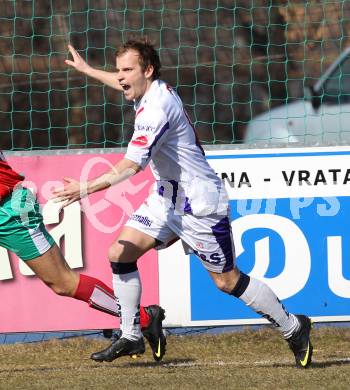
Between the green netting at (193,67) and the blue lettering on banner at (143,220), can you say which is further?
the green netting at (193,67)

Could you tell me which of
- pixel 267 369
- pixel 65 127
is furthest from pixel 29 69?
pixel 267 369

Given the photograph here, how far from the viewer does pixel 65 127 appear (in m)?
9.71

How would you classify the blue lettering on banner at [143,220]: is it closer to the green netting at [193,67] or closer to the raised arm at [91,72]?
the raised arm at [91,72]

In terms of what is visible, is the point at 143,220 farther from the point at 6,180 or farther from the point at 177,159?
the point at 6,180

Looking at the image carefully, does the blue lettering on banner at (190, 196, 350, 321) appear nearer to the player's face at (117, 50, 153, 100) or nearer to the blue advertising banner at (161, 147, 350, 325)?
the blue advertising banner at (161, 147, 350, 325)

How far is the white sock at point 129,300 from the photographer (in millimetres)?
7281

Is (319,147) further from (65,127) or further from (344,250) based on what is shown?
(65,127)

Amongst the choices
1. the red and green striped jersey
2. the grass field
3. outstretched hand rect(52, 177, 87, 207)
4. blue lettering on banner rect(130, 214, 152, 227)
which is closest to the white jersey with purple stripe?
blue lettering on banner rect(130, 214, 152, 227)

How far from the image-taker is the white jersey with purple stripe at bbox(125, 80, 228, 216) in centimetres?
669

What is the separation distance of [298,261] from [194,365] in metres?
1.29

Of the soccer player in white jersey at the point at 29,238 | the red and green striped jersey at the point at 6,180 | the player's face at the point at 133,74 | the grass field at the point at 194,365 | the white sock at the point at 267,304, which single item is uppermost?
the player's face at the point at 133,74

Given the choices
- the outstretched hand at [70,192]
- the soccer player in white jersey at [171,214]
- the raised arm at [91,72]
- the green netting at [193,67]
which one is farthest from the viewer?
the green netting at [193,67]

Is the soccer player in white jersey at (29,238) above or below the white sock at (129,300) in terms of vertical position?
above

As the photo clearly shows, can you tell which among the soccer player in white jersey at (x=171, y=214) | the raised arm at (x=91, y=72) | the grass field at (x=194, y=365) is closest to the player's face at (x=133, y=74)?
the soccer player in white jersey at (x=171, y=214)
